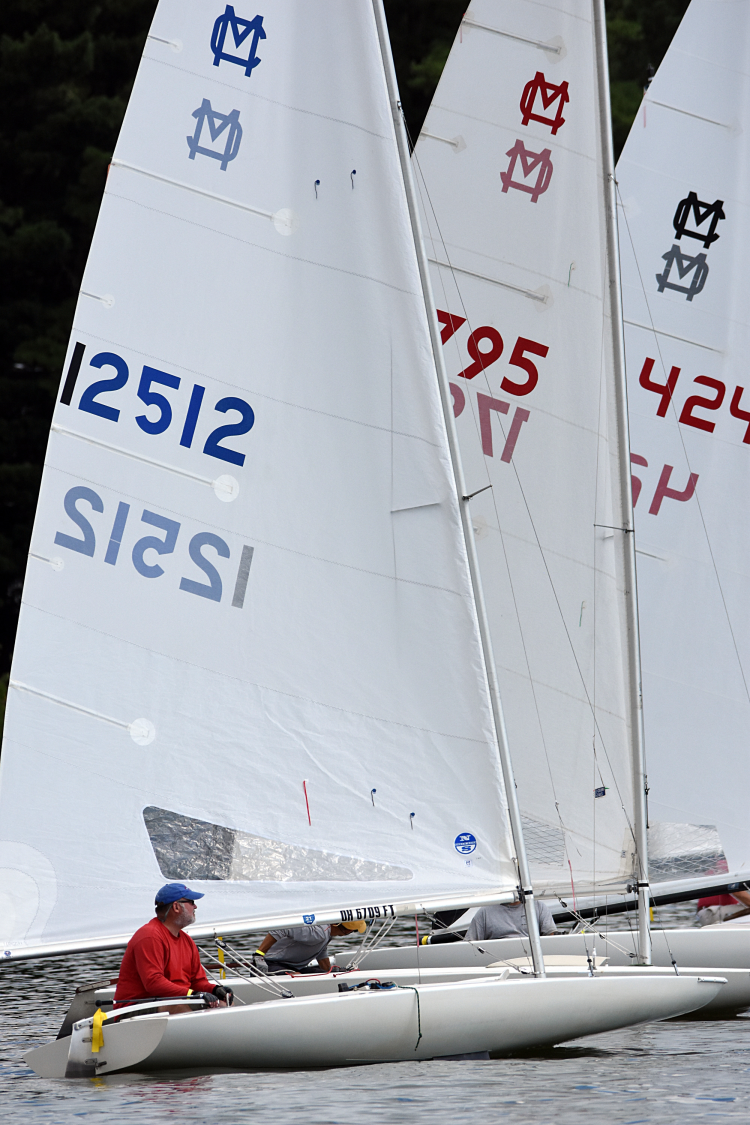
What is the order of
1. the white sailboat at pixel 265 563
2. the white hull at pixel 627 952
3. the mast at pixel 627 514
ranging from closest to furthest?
1. the white sailboat at pixel 265 563
2. the mast at pixel 627 514
3. the white hull at pixel 627 952

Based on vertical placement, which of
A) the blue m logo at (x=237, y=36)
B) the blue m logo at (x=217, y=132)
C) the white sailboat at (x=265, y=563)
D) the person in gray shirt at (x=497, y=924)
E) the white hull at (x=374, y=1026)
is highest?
the blue m logo at (x=237, y=36)

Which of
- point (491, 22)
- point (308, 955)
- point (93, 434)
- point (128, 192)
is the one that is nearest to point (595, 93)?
point (491, 22)

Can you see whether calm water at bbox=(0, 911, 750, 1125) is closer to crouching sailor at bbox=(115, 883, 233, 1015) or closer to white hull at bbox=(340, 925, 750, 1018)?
crouching sailor at bbox=(115, 883, 233, 1015)

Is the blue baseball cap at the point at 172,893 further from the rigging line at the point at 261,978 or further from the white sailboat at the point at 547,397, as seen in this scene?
the white sailboat at the point at 547,397

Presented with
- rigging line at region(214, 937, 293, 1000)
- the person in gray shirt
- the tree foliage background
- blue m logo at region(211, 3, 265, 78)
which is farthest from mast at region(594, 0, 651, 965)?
the tree foliage background

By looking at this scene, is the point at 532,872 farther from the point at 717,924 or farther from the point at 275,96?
the point at 275,96

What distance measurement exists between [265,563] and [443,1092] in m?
2.82

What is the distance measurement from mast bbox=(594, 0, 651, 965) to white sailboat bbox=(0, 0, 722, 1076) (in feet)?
4.01

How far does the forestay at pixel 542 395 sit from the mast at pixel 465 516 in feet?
5.98

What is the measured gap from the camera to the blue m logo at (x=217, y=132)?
31.8 ft

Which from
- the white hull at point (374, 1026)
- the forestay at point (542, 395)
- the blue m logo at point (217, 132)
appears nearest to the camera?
the white hull at point (374, 1026)

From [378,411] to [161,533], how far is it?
1299 millimetres

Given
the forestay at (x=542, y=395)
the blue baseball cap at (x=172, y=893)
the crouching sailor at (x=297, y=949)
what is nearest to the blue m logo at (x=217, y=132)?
the forestay at (x=542, y=395)

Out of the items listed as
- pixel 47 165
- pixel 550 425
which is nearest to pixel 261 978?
pixel 550 425
